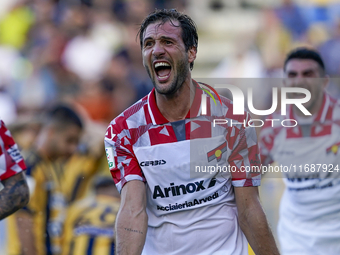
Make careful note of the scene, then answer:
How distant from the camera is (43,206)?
549cm

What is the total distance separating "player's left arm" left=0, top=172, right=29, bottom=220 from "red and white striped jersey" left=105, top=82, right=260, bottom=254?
0.81 m

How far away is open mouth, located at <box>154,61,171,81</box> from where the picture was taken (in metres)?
3.40

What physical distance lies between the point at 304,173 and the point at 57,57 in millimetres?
Answer: 5680

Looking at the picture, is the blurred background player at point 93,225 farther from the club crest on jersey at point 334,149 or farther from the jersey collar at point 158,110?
the club crest on jersey at point 334,149

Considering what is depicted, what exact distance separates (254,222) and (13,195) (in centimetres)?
172

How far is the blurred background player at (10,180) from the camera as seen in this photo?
12.3 ft

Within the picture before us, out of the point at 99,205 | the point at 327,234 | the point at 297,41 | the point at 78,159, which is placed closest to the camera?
the point at 327,234

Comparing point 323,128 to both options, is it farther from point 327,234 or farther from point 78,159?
point 78,159

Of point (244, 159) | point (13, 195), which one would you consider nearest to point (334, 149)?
point (244, 159)

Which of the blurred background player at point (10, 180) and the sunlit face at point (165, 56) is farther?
the blurred background player at point (10, 180)

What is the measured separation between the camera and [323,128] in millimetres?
4867

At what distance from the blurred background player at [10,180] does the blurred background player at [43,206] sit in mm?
1596

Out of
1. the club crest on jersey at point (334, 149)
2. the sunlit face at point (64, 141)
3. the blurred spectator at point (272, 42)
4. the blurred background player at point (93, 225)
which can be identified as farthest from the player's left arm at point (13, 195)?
the blurred spectator at point (272, 42)

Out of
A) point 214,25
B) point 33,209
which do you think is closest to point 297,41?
point 214,25
